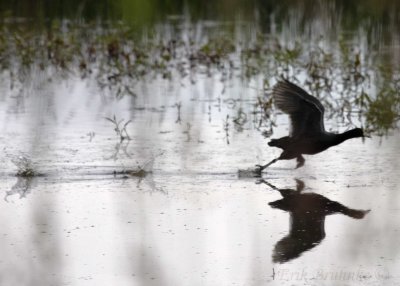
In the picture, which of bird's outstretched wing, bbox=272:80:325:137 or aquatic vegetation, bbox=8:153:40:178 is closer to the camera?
aquatic vegetation, bbox=8:153:40:178

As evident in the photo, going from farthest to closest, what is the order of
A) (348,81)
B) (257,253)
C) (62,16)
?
(62,16), (348,81), (257,253)

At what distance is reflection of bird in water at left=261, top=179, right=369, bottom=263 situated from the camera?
5.37 metres

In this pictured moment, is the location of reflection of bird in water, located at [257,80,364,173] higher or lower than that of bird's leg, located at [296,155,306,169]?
higher

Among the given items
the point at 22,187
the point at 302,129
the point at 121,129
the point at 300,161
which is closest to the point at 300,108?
the point at 302,129

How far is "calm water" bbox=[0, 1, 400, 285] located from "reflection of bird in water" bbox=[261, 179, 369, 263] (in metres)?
0.01

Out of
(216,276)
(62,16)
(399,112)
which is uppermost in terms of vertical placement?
(62,16)

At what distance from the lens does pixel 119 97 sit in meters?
10.5

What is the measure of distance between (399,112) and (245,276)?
4.88 m

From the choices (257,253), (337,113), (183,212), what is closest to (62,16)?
(337,113)

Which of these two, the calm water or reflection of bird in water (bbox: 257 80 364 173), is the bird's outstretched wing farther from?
the calm water

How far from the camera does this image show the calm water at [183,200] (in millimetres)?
5008

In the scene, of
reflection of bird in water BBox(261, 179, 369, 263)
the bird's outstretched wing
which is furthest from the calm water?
the bird's outstretched wing

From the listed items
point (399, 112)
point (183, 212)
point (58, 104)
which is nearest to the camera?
point (183, 212)

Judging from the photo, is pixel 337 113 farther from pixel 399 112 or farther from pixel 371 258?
pixel 371 258
